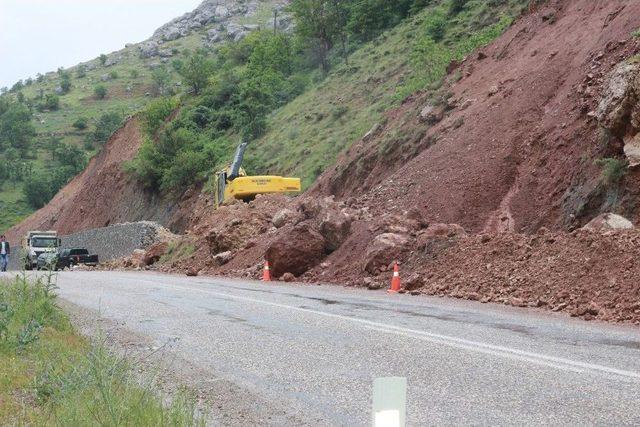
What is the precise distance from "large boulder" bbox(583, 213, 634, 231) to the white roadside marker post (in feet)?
41.7

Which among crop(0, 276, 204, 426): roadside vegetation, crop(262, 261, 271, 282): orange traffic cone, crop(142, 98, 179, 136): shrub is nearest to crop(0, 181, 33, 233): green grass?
crop(142, 98, 179, 136): shrub

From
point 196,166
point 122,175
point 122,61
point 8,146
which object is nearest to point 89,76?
point 122,61

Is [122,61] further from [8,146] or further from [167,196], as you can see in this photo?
[167,196]

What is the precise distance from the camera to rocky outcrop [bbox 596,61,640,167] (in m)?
16.9

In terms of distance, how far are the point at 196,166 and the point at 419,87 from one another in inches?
983

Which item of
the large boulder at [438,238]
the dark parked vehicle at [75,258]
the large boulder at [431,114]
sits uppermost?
the large boulder at [431,114]

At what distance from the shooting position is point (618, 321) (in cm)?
1150

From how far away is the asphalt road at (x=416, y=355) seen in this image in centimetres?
584

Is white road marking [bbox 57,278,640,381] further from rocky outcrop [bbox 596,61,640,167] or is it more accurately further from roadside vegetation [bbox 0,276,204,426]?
rocky outcrop [bbox 596,61,640,167]

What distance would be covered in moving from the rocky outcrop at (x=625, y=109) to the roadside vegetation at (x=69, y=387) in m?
12.3

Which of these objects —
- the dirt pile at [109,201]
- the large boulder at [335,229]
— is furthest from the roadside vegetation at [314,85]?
the large boulder at [335,229]

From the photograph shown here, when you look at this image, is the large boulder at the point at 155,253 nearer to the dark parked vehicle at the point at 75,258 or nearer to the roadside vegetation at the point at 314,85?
the dark parked vehicle at the point at 75,258

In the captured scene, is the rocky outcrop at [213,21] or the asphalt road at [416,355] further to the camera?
the rocky outcrop at [213,21]

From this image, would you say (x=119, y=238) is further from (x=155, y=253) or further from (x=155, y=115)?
(x=155, y=115)
